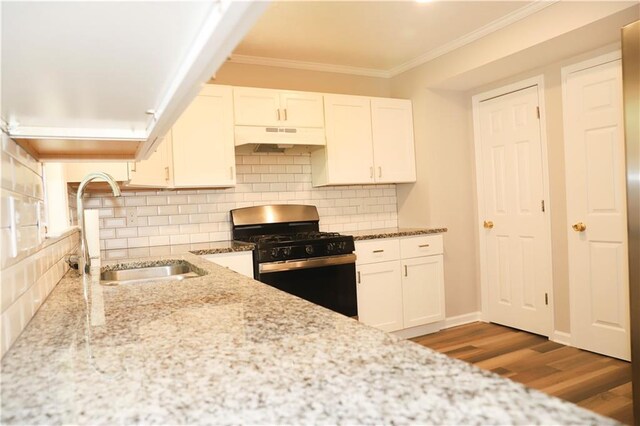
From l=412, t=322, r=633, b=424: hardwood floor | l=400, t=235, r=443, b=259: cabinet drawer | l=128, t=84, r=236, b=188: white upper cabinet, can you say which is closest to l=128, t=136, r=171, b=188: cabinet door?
l=128, t=84, r=236, b=188: white upper cabinet

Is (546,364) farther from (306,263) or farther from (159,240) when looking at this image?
(159,240)

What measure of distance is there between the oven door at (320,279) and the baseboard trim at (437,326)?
2.15ft

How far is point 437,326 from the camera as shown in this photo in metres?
3.98

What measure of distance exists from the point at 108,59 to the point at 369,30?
2.86 m

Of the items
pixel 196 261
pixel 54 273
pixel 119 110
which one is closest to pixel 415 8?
pixel 196 261

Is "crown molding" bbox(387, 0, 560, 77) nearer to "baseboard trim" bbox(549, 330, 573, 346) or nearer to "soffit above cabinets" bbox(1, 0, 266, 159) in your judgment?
"baseboard trim" bbox(549, 330, 573, 346)

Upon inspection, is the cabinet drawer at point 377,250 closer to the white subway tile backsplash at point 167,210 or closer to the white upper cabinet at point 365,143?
the white upper cabinet at point 365,143

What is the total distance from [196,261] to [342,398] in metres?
1.87

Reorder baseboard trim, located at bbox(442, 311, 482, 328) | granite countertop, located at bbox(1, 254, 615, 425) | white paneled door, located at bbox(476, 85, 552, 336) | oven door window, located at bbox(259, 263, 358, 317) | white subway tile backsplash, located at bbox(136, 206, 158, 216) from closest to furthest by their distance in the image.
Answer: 1. granite countertop, located at bbox(1, 254, 615, 425)
2. oven door window, located at bbox(259, 263, 358, 317)
3. white subway tile backsplash, located at bbox(136, 206, 158, 216)
4. white paneled door, located at bbox(476, 85, 552, 336)
5. baseboard trim, located at bbox(442, 311, 482, 328)

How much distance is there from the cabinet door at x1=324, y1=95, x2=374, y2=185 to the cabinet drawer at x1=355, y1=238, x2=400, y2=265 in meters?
0.59

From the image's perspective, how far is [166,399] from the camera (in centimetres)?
59

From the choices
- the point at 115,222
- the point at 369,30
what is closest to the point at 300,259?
the point at 115,222

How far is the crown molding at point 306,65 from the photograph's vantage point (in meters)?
3.70

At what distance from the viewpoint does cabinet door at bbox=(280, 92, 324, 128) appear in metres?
3.55
